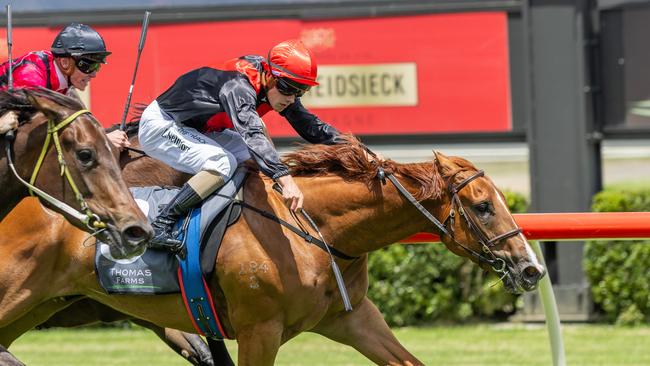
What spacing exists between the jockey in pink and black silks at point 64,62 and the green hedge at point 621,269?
5.22m

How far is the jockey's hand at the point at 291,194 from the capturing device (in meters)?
5.15

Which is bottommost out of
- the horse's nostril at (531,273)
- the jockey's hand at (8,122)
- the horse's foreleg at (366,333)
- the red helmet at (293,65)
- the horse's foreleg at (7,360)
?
the horse's foreleg at (366,333)

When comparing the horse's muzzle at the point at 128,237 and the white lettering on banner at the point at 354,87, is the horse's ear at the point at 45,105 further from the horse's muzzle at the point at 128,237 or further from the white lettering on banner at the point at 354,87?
the white lettering on banner at the point at 354,87

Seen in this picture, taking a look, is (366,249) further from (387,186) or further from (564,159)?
(564,159)

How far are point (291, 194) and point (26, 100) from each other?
129 centimetres

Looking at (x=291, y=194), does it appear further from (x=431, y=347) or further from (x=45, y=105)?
(x=431, y=347)

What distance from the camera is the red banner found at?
34.2ft

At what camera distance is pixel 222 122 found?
5777 millimetres

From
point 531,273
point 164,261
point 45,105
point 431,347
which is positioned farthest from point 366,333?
point 431,347

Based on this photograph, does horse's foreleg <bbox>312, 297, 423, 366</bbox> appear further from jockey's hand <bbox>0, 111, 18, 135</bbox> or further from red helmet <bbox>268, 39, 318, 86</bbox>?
jockey's hand <bbox>0, 111, 18, 135</bbox>

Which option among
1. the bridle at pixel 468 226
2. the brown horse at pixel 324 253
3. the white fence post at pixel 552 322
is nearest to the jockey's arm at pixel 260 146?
the brown horse at pixel 324 253

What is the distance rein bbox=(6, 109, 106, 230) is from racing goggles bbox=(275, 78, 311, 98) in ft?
4.17

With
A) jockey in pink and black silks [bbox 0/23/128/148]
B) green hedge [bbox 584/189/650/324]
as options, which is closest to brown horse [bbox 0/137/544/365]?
jockey in pink and black silks [bbox 0/23/128/148]

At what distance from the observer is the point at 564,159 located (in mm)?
10016
